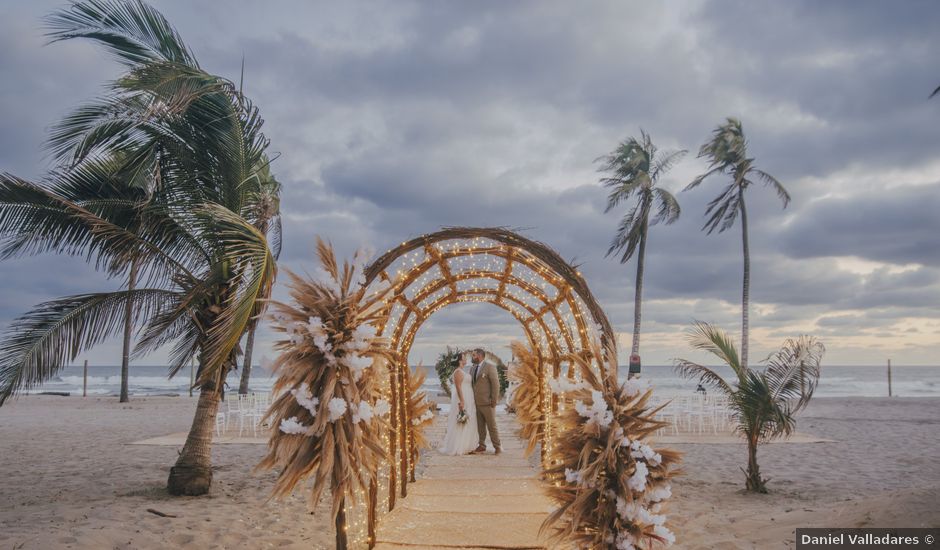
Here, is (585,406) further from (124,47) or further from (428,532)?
(124,47)

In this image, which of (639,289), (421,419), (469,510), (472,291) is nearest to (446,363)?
(639,289)

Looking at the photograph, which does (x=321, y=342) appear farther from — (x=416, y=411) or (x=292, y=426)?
(x=416, y=411)

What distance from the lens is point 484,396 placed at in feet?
36.8

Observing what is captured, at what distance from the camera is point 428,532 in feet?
19.6

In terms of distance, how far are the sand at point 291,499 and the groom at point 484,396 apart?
53.5 inches

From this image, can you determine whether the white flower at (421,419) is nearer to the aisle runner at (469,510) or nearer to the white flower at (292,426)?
the aisle runner at (469,510)

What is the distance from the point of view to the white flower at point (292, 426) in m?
4.47

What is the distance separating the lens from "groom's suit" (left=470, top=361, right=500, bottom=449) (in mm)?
11219

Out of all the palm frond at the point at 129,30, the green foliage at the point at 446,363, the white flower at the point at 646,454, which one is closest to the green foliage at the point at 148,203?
the palm frond at the point at 129,30

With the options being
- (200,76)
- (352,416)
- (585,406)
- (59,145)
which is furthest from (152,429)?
(585,406)

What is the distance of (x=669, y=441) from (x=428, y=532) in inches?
361

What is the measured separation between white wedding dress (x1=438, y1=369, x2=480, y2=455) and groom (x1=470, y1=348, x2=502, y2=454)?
4.1 inches

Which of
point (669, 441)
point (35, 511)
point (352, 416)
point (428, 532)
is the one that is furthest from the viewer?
point (669, 441)

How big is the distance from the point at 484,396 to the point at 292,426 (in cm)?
700
